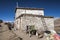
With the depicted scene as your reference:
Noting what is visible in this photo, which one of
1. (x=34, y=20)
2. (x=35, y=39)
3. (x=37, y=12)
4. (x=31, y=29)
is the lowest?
(x=35, y=39)

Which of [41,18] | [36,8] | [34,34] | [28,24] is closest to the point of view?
[34,34]

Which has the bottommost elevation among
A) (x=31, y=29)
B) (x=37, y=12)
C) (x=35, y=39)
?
(x=35, y=39)

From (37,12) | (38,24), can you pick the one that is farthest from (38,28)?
(37,12)

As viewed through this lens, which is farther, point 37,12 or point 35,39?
point 37,12

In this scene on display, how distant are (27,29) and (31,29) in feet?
2.88

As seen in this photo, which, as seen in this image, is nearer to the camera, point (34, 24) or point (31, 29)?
point (31, 29)

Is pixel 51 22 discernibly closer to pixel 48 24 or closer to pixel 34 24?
pixel 48 24

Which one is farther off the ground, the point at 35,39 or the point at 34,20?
the point at 34,20

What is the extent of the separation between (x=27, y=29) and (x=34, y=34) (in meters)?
1.66

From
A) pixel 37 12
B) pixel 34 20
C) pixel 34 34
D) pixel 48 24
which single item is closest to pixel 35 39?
pixel 34 34

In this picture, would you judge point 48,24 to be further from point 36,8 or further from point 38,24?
point 36,8

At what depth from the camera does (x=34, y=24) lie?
1845 cm

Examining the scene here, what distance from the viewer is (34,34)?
16.9 m

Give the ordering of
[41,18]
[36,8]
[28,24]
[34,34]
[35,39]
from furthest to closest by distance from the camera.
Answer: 1. [36,8]
2. [41,18]
3. [28,24]
4. [34,34]
5. [35,39]
